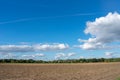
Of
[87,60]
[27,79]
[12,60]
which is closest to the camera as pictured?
[27,79]

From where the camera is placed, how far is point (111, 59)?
164000 mm

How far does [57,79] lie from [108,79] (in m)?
5.55

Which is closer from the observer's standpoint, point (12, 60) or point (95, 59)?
point (12, 60)

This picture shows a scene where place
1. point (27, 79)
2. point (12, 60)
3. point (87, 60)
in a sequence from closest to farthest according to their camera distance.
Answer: point (27, 79)
point (12, 60)
point (87, 60)

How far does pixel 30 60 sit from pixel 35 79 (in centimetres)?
13135

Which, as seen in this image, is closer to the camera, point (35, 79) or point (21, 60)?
point (35, 79)

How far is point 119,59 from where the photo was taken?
162 meters

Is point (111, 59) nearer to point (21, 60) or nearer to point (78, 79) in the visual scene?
point (21, 60)

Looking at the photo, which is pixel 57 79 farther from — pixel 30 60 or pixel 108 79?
pixel 30 60

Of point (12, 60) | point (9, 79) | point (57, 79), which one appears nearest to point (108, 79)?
point (57, 79)

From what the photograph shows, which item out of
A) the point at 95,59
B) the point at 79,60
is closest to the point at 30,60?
the point at 79,60

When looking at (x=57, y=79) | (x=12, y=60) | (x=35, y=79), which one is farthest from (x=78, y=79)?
(x=12, y=60)

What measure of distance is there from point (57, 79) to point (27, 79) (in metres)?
3.34

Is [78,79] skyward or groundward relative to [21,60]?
groundward
